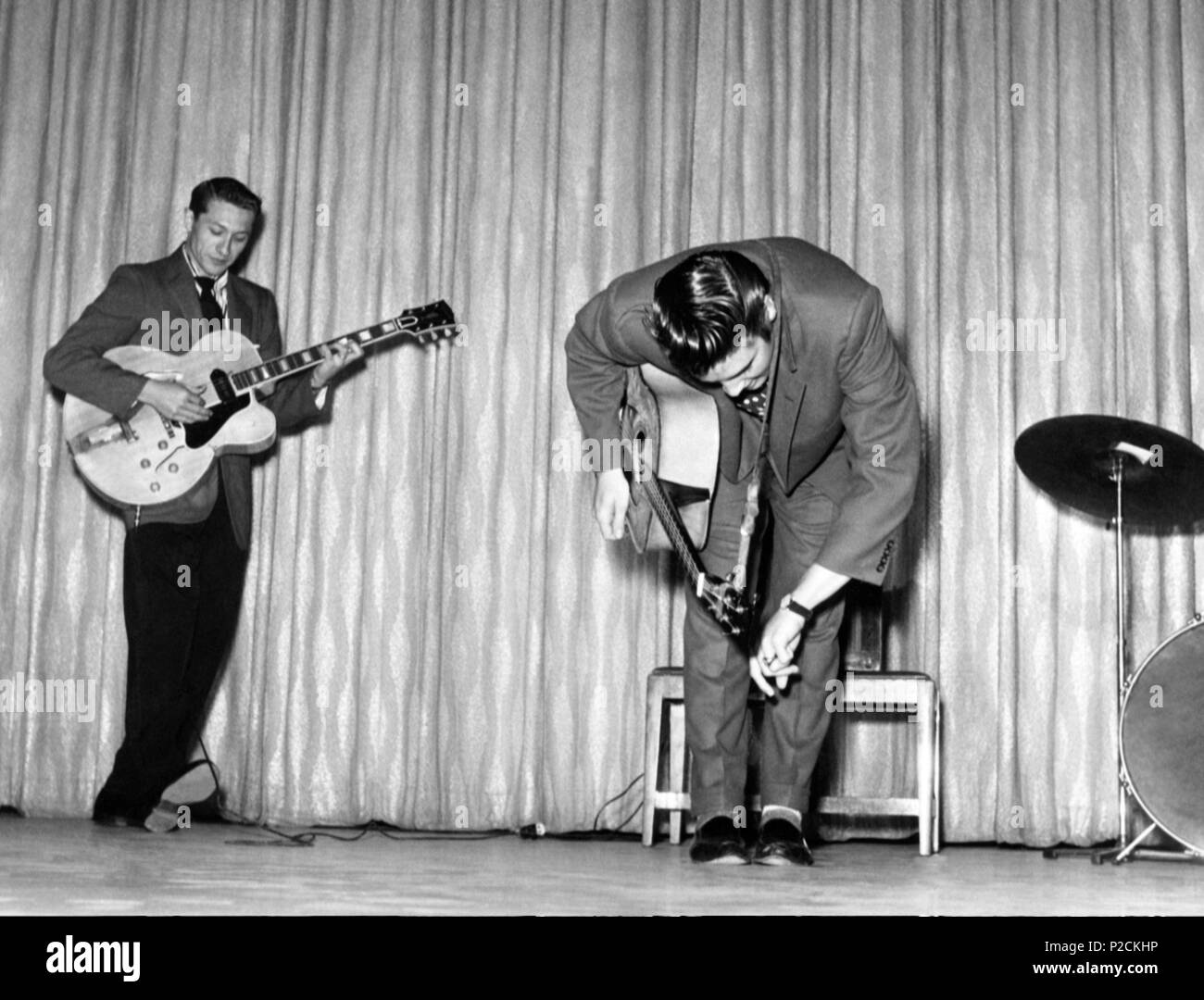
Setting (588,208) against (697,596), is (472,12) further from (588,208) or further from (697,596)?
(697,596)

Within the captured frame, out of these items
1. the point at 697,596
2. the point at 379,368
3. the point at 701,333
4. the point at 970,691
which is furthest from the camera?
the point at 379,368

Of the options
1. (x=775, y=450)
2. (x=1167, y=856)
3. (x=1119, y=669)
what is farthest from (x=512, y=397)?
(x=1167, y=856)

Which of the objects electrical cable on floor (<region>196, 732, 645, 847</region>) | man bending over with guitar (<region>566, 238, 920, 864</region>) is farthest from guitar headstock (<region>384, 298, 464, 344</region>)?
electrical cable on floor (<region>196, 732, 645, 847</region>)

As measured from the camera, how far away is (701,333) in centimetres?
225

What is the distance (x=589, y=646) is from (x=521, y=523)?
355mm

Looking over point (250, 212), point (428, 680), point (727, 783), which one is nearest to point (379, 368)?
point (250, 212)

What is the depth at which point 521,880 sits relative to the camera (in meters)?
2.50

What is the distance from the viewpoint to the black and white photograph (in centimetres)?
348

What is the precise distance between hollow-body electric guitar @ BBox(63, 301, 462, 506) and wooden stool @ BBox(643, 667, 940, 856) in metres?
1.10

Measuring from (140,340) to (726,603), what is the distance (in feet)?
5.69

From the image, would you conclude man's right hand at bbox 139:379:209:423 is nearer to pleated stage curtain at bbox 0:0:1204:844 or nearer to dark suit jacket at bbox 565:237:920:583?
pleated stage curtain at bbox 0:0:1204:844

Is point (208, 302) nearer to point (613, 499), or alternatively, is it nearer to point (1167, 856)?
point (613, 499)

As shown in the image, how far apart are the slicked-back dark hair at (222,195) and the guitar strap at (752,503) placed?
1.60 meters

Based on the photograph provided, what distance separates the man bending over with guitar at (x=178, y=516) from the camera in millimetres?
3430
